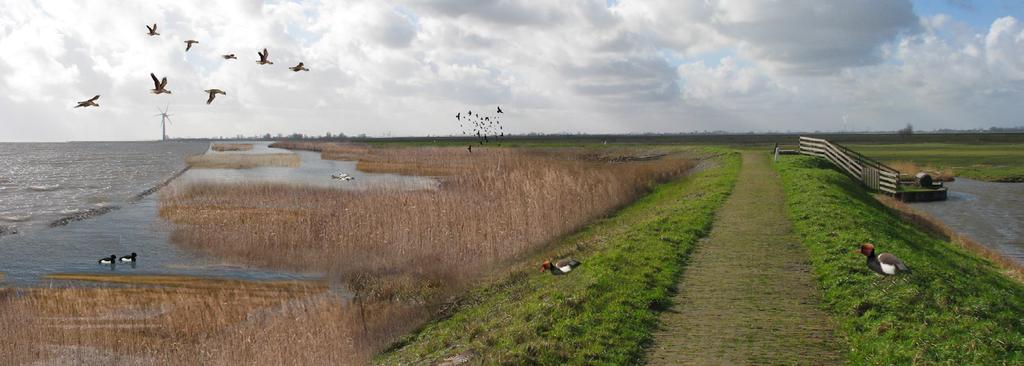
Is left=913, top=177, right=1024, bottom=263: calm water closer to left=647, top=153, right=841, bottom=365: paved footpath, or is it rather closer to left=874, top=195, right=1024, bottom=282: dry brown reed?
left=874, top=195, right=1024, bottom=282: dry brown reed

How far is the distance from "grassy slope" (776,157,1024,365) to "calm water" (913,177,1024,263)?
10.8 metres

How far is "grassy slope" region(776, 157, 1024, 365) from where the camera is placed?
8953mm

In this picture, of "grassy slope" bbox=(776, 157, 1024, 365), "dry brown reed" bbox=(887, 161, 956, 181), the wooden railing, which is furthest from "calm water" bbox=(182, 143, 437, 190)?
"dry brown reed" bbox=(887, 161, 956, 181)

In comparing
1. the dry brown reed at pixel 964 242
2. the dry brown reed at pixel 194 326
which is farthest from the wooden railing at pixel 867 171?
the dry brown reed at pixel 194 326

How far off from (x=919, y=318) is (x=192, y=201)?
119 feet

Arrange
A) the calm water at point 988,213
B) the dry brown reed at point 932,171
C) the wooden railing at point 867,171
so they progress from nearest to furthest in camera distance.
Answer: the calm water at point 988,213
the wooden railing at point 867,171
the dry brown reed at point 932,171

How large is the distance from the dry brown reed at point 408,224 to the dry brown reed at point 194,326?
7.34 feet

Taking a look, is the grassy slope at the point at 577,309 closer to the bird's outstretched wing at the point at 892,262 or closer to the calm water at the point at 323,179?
the bird's outstretched wing at the point at 892,262

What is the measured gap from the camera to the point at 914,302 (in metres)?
10.8

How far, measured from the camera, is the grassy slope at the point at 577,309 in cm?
958

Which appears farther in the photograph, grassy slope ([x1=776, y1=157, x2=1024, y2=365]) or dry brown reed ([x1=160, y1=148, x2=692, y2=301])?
dry brown reed ([x1=160, y1=148, x2=692, y2=301])

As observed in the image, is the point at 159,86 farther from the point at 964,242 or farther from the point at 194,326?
the point at 964,242

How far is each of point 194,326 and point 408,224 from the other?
35.1 feet

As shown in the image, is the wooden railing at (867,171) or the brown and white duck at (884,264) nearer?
the brown and white duck at (884,264)
